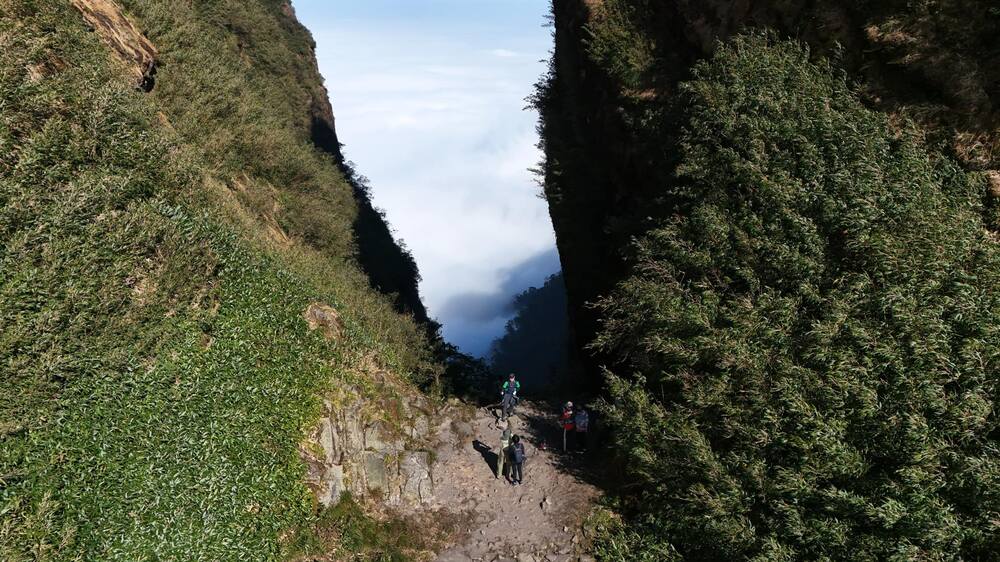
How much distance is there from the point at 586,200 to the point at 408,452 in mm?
15709

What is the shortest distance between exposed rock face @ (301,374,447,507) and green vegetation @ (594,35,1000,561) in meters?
5.97

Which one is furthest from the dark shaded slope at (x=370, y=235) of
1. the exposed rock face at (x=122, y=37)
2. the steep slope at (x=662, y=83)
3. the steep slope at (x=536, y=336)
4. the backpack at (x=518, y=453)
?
the steep slope at (x=536, y=336)

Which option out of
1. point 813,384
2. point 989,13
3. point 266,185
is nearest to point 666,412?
point 813,384

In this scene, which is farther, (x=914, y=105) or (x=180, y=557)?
(x=914, y=105)

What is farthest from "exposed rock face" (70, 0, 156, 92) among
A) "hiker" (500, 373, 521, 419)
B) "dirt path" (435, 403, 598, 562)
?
"dirt path" (435, 403, 598, 562)

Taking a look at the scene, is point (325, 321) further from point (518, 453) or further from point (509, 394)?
point (518, 453)

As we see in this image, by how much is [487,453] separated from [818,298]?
10.9 metres

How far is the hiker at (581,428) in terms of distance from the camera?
54.3 ft

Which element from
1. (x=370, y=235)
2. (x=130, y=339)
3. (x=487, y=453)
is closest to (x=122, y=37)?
(x=130, y=339)

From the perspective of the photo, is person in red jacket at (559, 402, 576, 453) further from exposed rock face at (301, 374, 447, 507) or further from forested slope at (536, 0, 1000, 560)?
exposed rock face at (301, 374, 447, 507)

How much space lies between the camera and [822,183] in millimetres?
13383

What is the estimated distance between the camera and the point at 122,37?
58.8 feet

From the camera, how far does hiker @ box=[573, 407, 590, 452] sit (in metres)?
16.6

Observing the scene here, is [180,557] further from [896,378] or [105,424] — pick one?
[896,378]
